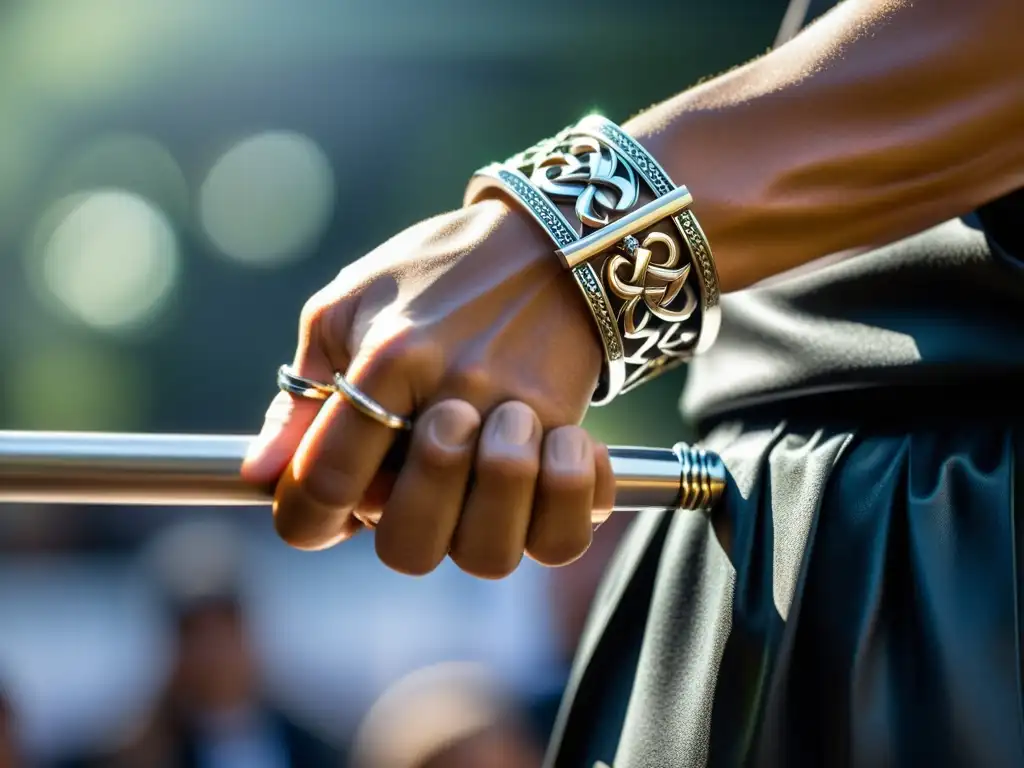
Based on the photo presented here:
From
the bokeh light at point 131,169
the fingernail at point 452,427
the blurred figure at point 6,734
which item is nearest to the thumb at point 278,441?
the fingernail at point 452,427

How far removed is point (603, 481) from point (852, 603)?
0.74ft

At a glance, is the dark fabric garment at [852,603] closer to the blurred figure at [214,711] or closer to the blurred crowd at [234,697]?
the blurred crowd at [234,697]

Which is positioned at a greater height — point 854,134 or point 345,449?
point 854,134

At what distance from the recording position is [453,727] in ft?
7.48

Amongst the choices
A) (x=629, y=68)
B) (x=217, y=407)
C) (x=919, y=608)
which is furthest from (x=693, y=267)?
(x=217, y=407)

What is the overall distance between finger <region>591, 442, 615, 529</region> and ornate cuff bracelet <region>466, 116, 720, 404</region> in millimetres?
67

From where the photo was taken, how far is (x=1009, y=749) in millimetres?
689

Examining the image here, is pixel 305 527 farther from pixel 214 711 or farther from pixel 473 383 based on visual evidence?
pixel 214 711

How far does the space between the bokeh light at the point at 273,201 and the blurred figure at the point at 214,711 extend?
5294 millimetres

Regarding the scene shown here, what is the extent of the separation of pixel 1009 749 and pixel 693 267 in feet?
1.16

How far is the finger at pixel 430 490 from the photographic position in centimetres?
60

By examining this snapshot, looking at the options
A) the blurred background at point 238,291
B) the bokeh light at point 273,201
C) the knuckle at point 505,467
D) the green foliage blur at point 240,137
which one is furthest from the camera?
the bokeh light at point 273,201

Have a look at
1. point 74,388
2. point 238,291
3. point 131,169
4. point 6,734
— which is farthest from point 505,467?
point 74,388

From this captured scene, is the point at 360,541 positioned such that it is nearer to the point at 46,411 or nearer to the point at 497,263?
the point at 46,411
